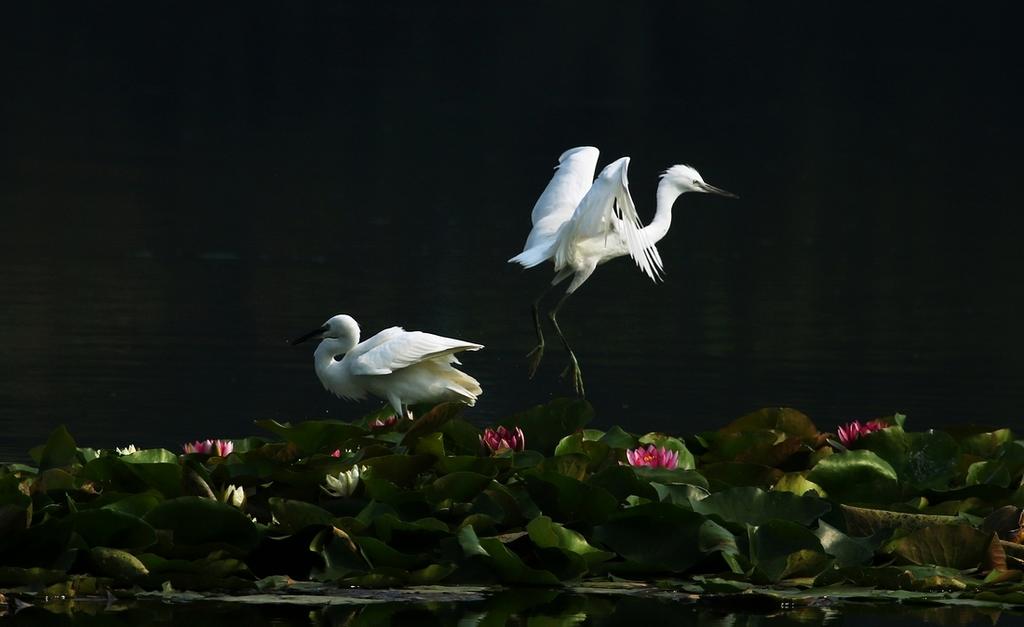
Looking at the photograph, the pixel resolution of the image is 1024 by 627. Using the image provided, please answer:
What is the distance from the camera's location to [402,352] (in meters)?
9.12

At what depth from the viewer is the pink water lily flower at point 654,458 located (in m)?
8.04

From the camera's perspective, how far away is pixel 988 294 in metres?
19.1

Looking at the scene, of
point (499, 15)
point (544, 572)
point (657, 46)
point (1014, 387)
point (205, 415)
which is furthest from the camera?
point (499, 15)

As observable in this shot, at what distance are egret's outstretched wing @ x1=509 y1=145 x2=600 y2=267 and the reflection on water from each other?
4837mm

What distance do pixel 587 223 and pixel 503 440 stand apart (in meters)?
2.83

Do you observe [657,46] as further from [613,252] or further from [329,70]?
[613,252]

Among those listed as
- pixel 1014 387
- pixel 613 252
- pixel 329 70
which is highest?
pixel 329 70

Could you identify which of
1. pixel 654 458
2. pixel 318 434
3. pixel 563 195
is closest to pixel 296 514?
pixel 318 434

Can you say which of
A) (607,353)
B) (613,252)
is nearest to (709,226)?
(607,353)

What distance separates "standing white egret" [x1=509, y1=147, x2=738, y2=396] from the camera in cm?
1073

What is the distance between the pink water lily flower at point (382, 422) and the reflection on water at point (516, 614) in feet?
6.35

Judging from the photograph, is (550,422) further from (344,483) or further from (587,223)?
(587,223)

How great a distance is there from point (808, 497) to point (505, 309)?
926 centimetres

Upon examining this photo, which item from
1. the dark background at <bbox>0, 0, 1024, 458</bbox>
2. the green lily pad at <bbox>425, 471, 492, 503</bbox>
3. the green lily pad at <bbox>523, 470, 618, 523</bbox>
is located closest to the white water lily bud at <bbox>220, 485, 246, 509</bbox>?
the green lily pad at <bbox>425, 471, 492, 503</bbox>
